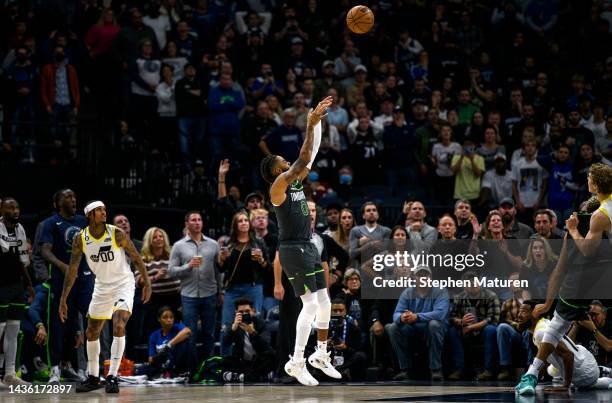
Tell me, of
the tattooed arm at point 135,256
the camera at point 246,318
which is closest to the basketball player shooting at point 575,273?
the tattooed arm at point 135,256

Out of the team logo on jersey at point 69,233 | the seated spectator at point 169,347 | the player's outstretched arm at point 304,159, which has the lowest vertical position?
the seated spectator at point 169,347

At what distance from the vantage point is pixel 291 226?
12250 millimetres

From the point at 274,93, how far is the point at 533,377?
10.3 m

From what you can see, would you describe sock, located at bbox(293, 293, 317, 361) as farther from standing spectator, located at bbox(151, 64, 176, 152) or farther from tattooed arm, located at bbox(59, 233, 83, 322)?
standing spectator, located at bbox(151, 64, 176, 152)

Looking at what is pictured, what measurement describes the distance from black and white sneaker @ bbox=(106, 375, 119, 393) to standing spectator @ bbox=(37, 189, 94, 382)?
2217 millimetres

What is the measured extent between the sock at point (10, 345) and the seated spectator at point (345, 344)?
414 centimetres

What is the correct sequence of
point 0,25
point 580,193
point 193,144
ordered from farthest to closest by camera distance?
point 0,25 → point 193,144 → point 580,193

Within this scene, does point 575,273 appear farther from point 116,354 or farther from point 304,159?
point 116,354

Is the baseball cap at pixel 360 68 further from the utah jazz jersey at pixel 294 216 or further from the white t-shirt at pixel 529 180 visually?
the utah jazz jersey at pixel 294 216

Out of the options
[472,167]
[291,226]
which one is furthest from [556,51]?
[291,226]

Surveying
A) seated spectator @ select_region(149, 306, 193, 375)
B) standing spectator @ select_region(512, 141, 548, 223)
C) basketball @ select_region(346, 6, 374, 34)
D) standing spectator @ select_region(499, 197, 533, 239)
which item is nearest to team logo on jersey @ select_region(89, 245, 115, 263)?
seated spectator @ select_region(149, 306, 193, 375)

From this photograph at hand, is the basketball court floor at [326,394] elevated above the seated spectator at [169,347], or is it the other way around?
the seated spectator at [169,347]

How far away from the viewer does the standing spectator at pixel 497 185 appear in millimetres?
18281

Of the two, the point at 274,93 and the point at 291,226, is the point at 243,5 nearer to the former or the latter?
the point at 274,93
